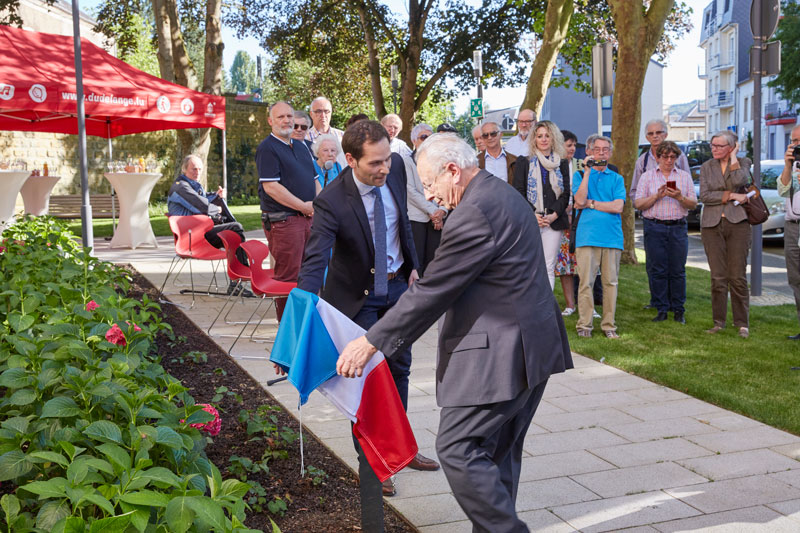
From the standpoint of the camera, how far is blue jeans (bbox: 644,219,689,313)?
30.4 feet

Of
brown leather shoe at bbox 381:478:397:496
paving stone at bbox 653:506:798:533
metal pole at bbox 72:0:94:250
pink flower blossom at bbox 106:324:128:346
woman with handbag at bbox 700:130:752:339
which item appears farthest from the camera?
metal pole at bbox 72:0:94:250

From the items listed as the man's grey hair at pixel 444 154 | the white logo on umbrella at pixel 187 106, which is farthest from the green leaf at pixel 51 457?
the white logo on umbrella at pixel 187 106

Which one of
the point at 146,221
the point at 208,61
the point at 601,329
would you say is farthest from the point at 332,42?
the point at 601,329

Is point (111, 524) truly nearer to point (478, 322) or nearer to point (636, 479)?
point (478, 322)

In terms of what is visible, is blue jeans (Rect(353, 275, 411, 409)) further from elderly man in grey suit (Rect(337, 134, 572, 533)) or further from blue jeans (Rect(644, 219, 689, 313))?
blue jeans (Rect(644, 219, 689, 313))

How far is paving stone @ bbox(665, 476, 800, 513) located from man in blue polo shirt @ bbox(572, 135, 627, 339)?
3.91m

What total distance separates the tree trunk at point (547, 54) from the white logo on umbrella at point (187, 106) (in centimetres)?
604

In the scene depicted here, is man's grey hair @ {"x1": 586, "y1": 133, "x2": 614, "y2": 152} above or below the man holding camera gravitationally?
above

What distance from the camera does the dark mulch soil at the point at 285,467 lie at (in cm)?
404

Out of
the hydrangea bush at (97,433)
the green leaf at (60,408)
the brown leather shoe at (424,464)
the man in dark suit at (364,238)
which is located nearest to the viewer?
the hydrangea bush at (97,433)

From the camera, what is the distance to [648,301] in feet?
35.2

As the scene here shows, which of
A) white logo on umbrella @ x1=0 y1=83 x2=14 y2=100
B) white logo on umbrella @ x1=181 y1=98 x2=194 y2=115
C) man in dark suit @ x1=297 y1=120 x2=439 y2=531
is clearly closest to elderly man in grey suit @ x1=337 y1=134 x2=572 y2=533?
man in dark suit @ x1=297 y1=120 x2=439 y2=531

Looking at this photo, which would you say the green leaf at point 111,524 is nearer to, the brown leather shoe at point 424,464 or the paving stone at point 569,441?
the brown leather shoe at point 424,464

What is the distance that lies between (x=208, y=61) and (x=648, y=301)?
14689 millimetres
